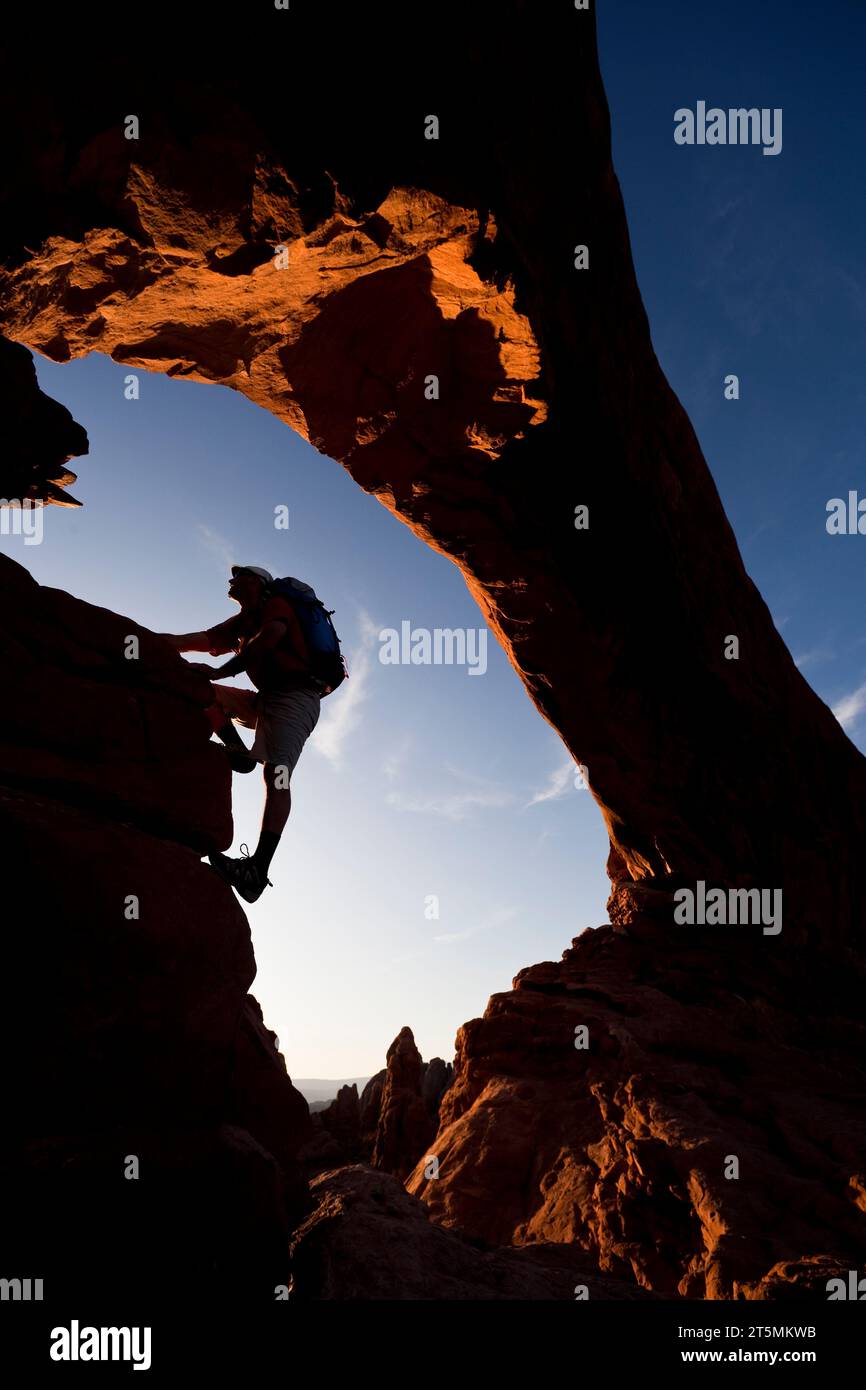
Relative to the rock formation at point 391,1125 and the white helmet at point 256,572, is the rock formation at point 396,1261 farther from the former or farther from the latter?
the rock formation at point 391,1125

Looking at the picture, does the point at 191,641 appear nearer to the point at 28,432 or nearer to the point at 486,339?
the point at 28,432

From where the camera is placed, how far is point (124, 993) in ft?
12.5

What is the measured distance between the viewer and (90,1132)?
11.8 feet

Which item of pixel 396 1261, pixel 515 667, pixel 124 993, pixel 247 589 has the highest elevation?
pixel 515 667

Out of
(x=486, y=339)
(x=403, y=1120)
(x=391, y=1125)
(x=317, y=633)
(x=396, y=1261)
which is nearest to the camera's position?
(x=396, y=1261)

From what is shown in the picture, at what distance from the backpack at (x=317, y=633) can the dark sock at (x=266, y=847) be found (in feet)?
3.93

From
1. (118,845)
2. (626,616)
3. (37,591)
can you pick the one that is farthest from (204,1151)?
(626,616)

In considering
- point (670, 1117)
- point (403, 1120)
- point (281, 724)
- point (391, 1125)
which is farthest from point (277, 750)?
point (391, 1125)

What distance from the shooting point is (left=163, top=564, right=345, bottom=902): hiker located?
5398 mm

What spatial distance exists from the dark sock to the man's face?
1907mm

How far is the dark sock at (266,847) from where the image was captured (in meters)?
5.21

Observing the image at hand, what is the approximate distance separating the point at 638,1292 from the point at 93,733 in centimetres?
564

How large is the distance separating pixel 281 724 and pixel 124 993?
223 cm

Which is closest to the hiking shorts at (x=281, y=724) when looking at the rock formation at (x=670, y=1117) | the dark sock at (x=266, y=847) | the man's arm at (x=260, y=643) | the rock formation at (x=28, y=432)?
the man's arm at (x=260, y=643)
